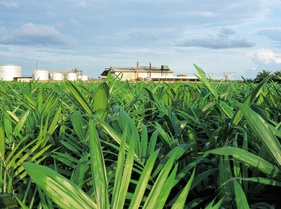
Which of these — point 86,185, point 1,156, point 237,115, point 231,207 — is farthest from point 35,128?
point 231,207

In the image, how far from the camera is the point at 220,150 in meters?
0.60

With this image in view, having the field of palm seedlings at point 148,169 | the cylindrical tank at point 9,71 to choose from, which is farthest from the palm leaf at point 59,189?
the cylindrical tank at point 9,71

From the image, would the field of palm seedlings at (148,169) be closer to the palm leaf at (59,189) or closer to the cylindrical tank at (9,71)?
the palm leaf at (59,189)

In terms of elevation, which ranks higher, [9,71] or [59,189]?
[9,71]

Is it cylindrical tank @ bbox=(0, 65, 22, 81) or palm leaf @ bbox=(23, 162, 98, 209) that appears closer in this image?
palm leaf @ bbox=(23, 162, 98, 209)

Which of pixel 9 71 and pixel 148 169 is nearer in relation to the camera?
pixel 148 169

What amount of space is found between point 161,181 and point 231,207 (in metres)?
0.21

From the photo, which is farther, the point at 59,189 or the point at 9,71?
the point at 9,71

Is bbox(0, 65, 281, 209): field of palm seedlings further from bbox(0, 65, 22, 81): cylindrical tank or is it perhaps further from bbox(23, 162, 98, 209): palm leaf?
bbox(0, 65, 22, 81): cylindrical tank

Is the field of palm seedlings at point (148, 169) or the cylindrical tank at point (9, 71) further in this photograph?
the cylindrical tank at point (9, 71)

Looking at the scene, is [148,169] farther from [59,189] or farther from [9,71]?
[9,71]

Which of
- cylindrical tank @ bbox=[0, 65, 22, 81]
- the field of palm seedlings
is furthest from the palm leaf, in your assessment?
cylindrical tank @ bbox=[0, 65, 22, 81]

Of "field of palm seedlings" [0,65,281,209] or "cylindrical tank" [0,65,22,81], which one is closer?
"field of palm seedlings" [0,65,281,209]

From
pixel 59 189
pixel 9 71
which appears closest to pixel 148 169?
pixel 59 189
